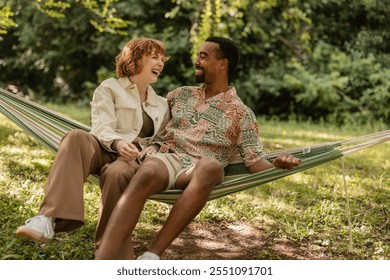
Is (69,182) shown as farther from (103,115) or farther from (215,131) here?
(215,131)

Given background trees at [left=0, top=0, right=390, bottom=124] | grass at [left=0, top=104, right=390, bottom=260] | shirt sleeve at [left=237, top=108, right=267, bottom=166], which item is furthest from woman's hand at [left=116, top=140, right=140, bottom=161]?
background trees at [left=0, top=0, right=390, bottom=124]

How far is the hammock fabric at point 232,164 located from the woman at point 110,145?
0.17 m

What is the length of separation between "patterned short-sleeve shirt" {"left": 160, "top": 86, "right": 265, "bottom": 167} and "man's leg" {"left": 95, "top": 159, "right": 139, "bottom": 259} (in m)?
0.32

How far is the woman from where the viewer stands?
2193mm

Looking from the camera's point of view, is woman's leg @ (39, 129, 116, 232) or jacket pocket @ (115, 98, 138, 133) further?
jacket pocket @ (115, 98, 138, 133)

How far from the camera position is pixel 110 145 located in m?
2.39

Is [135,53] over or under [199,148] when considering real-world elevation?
over

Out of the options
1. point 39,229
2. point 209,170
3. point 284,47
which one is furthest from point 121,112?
point 284,47

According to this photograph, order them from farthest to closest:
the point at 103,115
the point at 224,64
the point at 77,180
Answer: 1. the point at 224,64
2. the point at 103,115
3. the point at 77,180

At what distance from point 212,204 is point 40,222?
1.52 m

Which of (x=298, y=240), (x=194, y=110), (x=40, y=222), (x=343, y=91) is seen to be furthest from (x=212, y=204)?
(x=343, y=91)

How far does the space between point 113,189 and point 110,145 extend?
0.67ft

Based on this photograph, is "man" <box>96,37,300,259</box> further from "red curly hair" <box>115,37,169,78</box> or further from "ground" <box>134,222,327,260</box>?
"ground" <box>134,222,327,260</box>

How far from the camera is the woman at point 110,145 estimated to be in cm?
219
